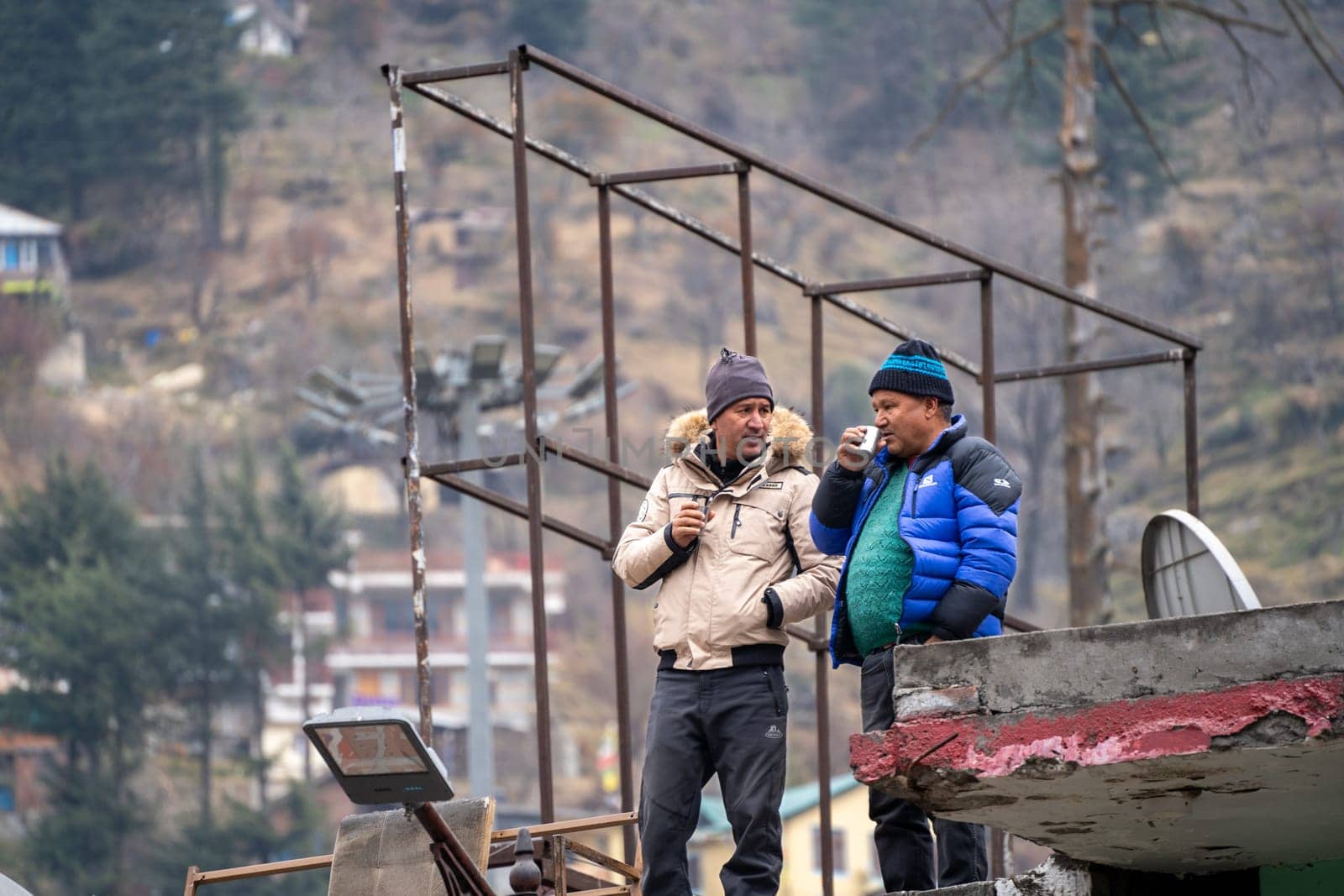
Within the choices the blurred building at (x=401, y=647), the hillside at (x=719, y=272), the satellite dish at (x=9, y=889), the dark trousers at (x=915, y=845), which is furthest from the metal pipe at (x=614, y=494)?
the blurred building at (x=401, y=647)

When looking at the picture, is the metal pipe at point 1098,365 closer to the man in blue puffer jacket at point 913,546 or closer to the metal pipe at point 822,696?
the metal pipe at point 822,696

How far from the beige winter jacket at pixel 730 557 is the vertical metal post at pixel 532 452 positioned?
1.76ft

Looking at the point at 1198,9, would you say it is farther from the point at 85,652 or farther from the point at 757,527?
the point at 85,652

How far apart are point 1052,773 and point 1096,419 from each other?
430 inches

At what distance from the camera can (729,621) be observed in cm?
454

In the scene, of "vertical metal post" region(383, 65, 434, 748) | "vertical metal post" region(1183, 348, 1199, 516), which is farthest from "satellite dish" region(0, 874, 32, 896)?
"vertical metal post" region(1183, 348, 1199, 516)

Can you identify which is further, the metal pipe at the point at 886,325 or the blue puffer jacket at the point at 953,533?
the metal pipe at the point at 886,325

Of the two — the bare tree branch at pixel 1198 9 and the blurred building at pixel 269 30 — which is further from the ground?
the blurred building at pixel 269 30

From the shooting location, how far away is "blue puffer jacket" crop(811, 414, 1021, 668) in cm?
411

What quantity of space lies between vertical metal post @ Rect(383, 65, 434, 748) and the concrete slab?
2.04 m

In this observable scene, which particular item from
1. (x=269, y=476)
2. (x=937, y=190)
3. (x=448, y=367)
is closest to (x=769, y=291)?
(x=937, y=190)

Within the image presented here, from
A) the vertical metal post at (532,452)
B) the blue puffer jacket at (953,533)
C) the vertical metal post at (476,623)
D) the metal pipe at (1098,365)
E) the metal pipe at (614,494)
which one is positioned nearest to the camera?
the blue puffer jacket at (953,533)

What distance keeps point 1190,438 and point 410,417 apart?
2453mm

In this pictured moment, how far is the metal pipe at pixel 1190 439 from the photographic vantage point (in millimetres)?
5707
